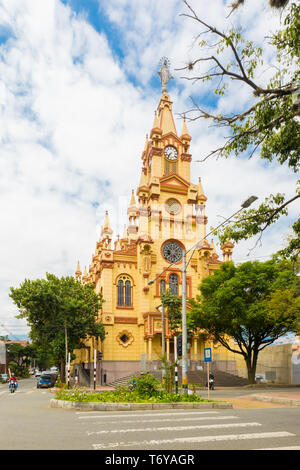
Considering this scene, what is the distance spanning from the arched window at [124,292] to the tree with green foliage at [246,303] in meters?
9.19

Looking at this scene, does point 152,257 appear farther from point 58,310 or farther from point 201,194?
point 58,310

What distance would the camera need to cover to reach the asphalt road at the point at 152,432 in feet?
26.0

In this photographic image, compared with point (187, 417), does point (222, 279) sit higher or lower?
higher

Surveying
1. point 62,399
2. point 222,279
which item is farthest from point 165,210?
point 62,399

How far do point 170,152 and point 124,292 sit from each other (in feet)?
58.7

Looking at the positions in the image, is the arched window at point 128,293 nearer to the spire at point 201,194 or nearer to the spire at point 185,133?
the spire at point 201,194

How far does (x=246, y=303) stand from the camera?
113 feet

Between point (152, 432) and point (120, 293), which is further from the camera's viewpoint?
point (120, 293)

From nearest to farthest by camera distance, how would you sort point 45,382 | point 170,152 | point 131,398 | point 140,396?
point 131,398, point 140,396, point 45,382, point 170,152

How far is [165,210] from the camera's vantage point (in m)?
46.4

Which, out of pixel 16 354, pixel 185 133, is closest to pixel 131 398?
pixel 185 133
